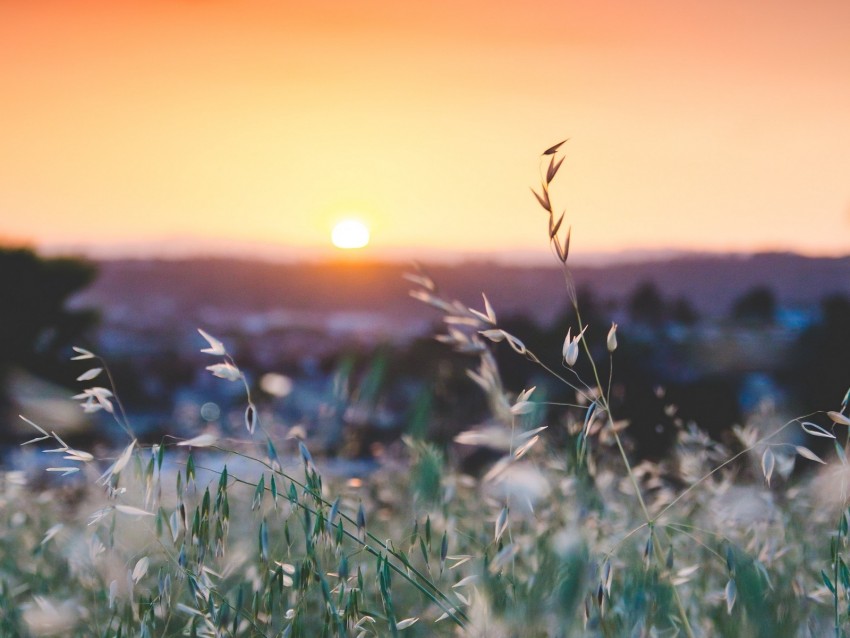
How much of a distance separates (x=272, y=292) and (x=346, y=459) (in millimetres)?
6121

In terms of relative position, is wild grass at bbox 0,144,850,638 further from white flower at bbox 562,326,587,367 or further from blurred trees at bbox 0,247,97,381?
blurred trees at bbox 0,247,97,381

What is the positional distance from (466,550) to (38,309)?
9.34m

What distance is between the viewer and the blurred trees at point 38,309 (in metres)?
10.2

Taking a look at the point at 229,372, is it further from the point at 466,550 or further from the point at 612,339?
the point at 466,550

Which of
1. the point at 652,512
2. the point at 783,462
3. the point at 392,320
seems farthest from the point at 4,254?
the point at 783,462

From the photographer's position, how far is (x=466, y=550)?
212 centimetres

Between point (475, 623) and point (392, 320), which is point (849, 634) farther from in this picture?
point (392, 320)

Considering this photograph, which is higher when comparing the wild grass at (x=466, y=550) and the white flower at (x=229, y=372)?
the white flower at (x=229, y=372)

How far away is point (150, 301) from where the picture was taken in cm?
989

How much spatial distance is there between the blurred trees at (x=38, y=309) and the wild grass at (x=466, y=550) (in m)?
8.01

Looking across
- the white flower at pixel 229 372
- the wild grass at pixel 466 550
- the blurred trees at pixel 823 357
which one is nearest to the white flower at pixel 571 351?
the wild grass at pixel 466 550

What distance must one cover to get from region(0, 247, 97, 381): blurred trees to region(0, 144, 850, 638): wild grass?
8011 millimetres

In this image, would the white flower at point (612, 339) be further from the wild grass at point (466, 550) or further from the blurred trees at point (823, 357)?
the blurred trees at point (823, 357)

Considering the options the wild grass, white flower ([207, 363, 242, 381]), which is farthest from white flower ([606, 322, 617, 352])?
white flower ([207, 363, 242, 381])
